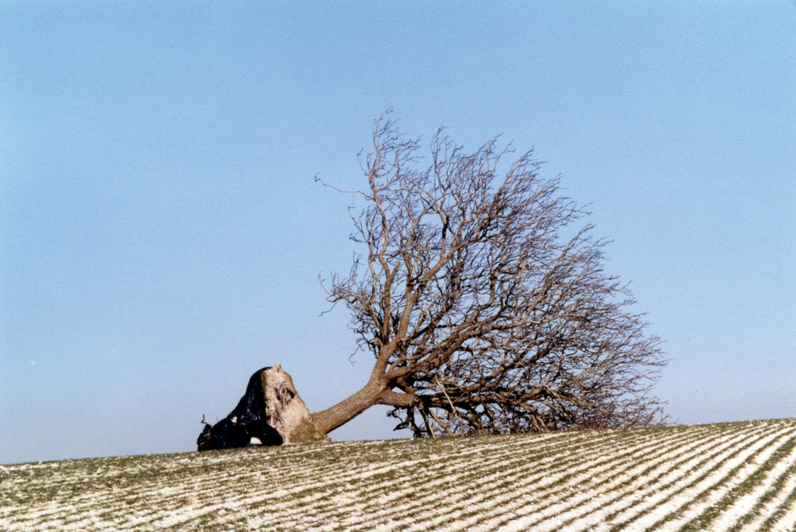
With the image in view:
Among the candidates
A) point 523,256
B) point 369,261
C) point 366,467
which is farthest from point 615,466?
point 369,261

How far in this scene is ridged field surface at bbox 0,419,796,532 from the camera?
14.2 feet

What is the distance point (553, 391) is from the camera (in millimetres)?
12078

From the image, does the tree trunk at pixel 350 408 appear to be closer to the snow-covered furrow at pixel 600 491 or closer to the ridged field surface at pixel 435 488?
the ridged field surface at pixel 435 488

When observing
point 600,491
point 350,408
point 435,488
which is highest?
point 350,408

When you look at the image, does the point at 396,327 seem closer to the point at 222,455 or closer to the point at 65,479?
the point at 222,455

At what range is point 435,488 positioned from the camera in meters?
5.06

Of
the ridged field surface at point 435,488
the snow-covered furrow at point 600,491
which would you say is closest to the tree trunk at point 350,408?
the ridged field surface at point 435,488

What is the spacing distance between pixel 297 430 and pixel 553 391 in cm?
449

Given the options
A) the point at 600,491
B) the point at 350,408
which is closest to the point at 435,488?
the point at 600,491

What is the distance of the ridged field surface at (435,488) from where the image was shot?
432 cm

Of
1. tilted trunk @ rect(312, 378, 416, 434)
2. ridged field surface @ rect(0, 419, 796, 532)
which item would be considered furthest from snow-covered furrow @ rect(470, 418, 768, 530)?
tilted trunk @ rect(312, 378, 416, 434)

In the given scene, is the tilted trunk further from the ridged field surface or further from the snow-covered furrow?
the snow-covered furrow

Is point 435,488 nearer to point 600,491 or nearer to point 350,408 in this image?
point 600,491

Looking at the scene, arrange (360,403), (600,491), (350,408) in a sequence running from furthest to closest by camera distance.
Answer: (360,403)
(350,408)
(600,491)
